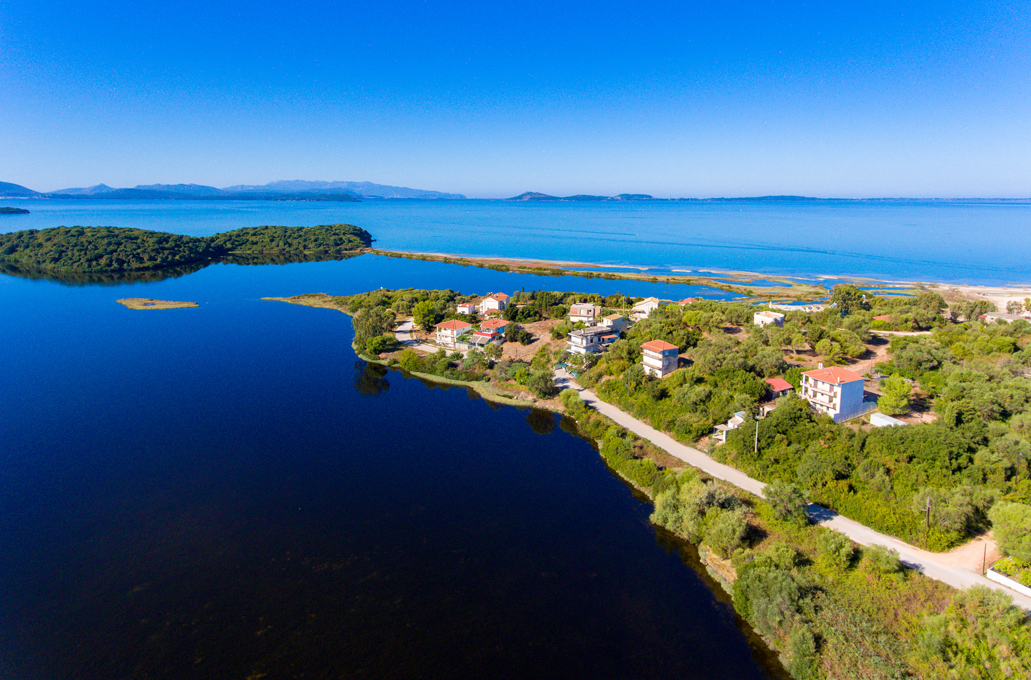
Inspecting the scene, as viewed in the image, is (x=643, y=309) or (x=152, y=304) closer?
(x=643, y=309)

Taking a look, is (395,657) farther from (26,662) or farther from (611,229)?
(611,229)

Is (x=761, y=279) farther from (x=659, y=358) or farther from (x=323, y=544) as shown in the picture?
(x=323, y=544)

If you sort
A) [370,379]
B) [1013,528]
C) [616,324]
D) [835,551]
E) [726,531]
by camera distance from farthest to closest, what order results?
[616,324] → [370,379] → [726,531] → [835,551] → [1013,528]

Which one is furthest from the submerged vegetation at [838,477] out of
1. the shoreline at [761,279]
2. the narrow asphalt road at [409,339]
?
the shoreline at [761,279]

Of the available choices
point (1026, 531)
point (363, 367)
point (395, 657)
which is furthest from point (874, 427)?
point (363, 367)

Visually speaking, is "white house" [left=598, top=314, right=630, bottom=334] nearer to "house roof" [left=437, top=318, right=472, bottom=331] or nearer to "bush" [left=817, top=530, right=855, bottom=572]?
"house roof" [left=437, top=318, right=472, bottom=331]

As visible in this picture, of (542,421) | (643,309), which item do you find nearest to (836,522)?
(542,421)

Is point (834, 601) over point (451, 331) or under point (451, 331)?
under

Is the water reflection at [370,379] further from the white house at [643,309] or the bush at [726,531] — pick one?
the white house at [643,309]
